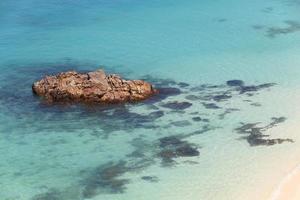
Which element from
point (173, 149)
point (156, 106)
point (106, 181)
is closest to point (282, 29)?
point (156, 106)

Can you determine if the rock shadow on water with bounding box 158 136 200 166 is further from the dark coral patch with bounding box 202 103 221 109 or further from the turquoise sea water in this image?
the dark coral patch with bounding box 202 103 221 109

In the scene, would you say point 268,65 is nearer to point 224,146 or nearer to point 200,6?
point 224,146

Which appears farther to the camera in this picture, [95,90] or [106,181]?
[95,90]

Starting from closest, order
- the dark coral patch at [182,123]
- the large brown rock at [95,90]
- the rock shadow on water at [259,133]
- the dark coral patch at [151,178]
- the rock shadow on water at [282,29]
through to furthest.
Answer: the dark coral patch at [151,178], the rock shadow on water at [259,133], the dark coral patch at [182,123], the large brown rock at [95,90], the rock shadow on water at [282,29]

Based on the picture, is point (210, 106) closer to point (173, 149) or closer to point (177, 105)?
point (177, 105)

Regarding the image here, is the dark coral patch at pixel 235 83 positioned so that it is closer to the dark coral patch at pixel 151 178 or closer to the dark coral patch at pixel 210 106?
the dark coral patch at pixel 210 106

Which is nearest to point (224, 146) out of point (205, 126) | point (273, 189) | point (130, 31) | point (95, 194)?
point (205, 126)

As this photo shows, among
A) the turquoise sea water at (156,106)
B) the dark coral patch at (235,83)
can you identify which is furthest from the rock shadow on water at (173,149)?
the dark coral patch at (235,83)
